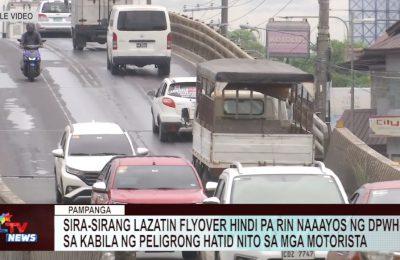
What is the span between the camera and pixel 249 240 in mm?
14859

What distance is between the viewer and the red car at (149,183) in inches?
812

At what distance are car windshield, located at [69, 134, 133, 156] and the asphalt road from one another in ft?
5.07

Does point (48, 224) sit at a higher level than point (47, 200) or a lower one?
higher

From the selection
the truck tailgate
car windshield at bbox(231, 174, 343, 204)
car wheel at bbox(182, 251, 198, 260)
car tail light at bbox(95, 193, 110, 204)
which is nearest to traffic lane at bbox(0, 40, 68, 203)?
the truck tailgate

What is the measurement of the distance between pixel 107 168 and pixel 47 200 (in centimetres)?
542

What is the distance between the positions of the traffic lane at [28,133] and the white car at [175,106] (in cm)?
305

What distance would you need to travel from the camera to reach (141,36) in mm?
46625

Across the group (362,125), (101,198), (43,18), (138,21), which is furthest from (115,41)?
(101,198)

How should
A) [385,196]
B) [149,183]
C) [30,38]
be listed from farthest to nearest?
[30,38] → [149,183] → [385,196]

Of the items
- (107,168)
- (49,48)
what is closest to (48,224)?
(107,168)

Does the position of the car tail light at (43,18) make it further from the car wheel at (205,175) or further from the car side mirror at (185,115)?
the car wheel at (205,175)

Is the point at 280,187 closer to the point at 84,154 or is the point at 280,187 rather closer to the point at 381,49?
the point at 84,154

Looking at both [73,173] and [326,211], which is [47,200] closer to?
[73,173]

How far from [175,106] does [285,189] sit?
56.0 feet
